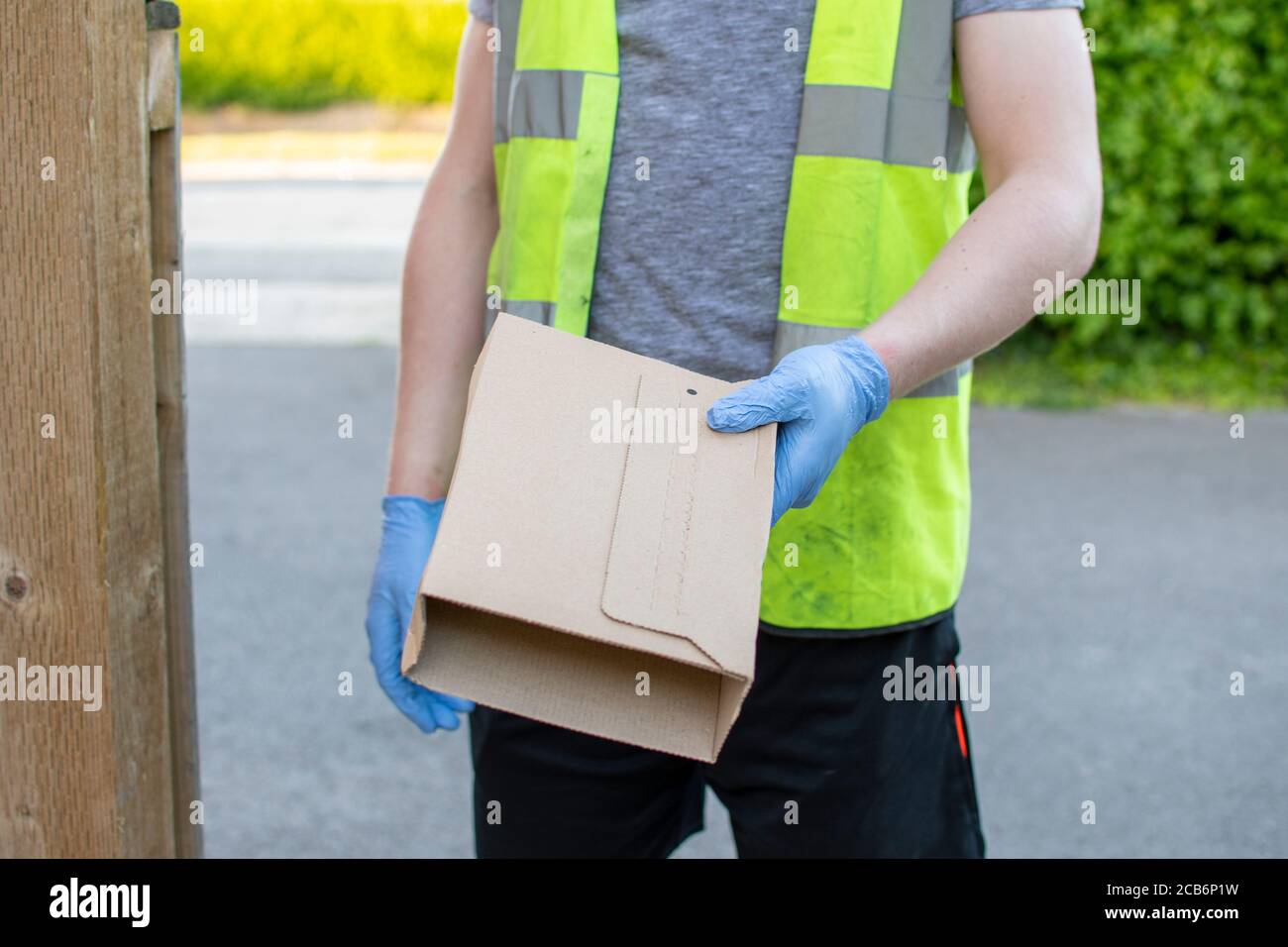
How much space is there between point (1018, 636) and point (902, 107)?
303 centimetres

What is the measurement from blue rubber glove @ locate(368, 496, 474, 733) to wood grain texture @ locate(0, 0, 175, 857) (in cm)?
47

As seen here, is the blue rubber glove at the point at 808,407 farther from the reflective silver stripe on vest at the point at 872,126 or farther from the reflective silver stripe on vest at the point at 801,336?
the reflective silver stripe on vest at the point at 872,126

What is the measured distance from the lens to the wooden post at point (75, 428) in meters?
1.29

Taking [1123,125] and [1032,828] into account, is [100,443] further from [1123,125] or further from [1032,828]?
[1123,125]

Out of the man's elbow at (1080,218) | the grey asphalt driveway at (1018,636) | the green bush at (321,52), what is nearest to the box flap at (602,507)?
the man's elbow at (1080,218)

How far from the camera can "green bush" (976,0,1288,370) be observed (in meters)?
6.31

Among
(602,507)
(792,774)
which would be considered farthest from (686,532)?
(792,774)

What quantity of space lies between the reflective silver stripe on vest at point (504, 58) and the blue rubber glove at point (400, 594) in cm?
51

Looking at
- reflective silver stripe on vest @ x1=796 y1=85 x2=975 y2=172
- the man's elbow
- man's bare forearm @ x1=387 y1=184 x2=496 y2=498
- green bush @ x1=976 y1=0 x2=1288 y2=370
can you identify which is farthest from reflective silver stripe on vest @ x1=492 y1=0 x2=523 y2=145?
green bush @ x1=976 y1=0 x2=1288 y2=370

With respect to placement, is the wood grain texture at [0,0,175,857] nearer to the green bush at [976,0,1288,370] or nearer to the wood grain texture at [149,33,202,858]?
the wood grain texture at [149,33,202,858]

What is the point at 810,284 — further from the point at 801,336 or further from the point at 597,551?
the point at 597,551

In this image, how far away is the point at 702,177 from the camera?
171 cm

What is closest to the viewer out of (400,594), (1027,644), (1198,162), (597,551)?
(597,551)

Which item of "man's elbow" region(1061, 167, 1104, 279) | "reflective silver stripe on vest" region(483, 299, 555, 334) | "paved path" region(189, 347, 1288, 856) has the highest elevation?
"man's elbow" region(1061, 167, 1104, 279)
